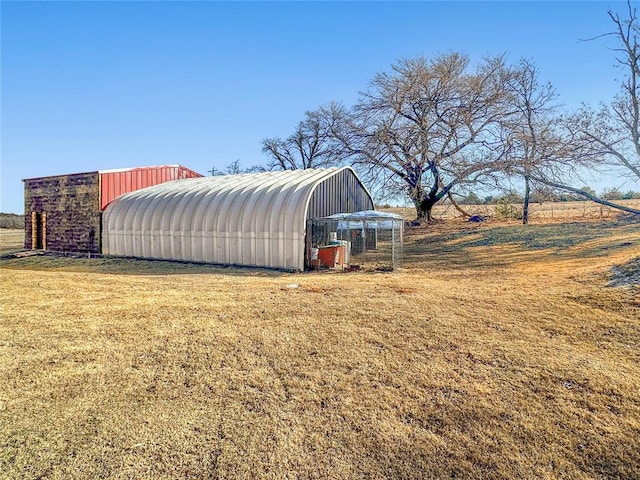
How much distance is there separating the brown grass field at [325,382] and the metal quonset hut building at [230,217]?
469 centimetres

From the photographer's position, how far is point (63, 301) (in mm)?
7555

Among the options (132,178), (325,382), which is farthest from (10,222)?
(325,382)

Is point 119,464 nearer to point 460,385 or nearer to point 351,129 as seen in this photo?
point 460,385

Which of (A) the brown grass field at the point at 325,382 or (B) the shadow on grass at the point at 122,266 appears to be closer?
(A) the brown grass field at the point at 325,382

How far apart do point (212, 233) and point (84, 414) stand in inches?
436

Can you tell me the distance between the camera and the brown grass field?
305 centimetres

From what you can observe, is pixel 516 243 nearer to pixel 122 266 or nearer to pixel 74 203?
pixel 122 266

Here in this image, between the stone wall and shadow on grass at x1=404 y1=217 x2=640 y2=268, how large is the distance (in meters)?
14.8

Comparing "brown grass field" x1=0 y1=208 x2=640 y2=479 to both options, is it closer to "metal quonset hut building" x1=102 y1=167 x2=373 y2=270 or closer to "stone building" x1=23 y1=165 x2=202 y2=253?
"metal quonset hut building" x1=102 y1=167 x2=373 y2=270

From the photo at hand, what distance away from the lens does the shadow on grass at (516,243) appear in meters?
13.3

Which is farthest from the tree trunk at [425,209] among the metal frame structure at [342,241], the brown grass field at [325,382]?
the brown grass field at [325,382]

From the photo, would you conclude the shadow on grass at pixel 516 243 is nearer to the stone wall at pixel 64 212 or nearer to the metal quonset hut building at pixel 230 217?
the metal quonset hut building at pixel 230 217

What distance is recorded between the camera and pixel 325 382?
4262mm

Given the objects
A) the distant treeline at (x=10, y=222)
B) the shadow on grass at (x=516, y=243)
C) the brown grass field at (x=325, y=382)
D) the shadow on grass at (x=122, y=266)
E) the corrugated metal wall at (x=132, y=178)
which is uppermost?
the corrugated metal wall at (x=132, y=178)
